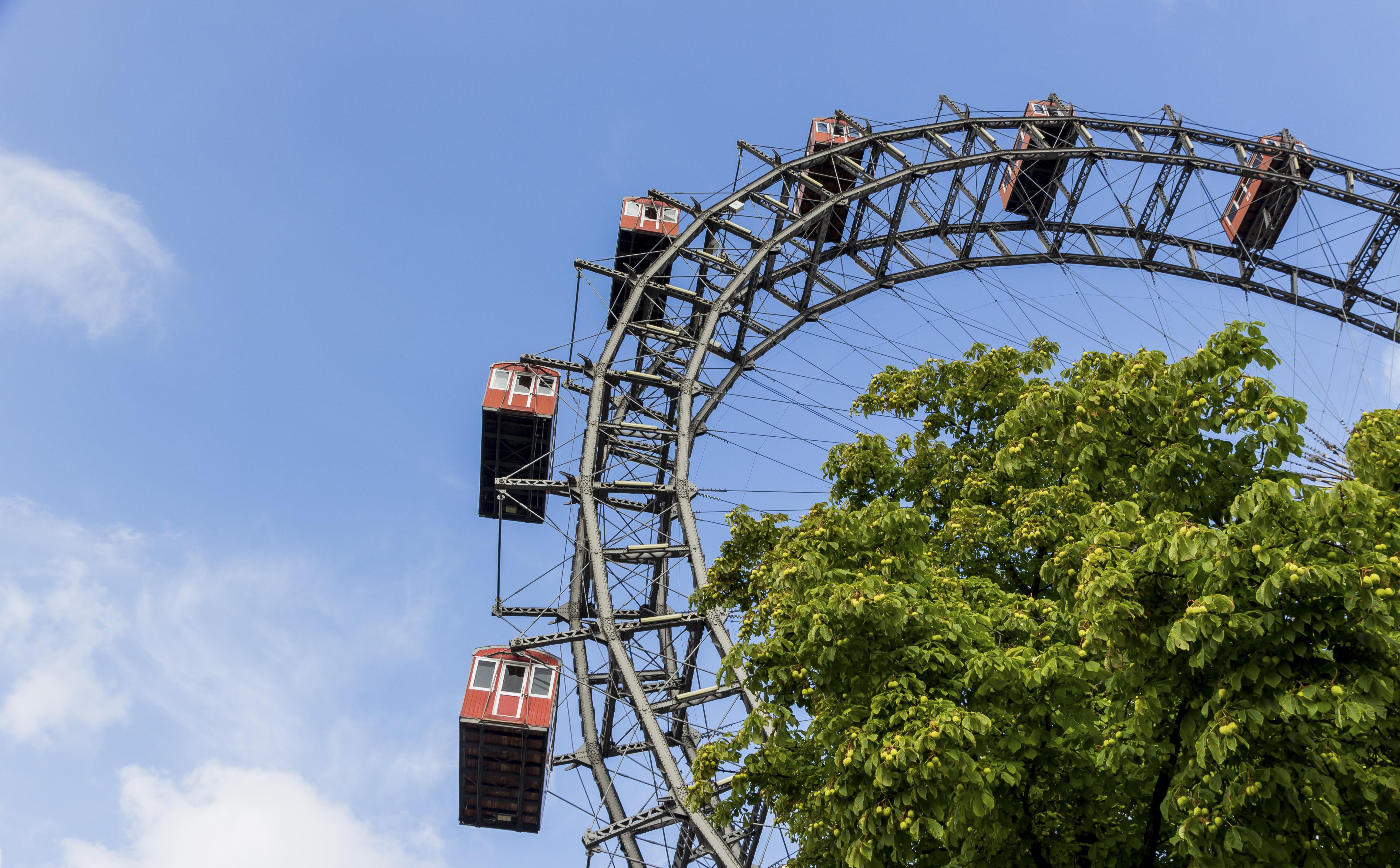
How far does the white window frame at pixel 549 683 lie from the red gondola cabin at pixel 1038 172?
62.4 feet

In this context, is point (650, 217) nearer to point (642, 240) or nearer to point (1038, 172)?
point (642, 240)

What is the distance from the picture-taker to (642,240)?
103 ft

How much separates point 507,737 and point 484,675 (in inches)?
57.2

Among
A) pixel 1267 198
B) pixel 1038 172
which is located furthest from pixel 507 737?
pixel 1267 198

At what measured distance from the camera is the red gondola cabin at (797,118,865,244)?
32.2 m

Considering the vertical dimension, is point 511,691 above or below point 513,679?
below

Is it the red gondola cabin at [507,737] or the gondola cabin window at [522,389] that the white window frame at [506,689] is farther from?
the gondola cabin window at [522,389]

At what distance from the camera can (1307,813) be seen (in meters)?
8.22

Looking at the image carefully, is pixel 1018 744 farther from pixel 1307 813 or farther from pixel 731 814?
pixel 731 814

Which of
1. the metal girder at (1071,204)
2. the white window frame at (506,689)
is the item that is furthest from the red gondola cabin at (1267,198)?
the white window frame at (506,689)

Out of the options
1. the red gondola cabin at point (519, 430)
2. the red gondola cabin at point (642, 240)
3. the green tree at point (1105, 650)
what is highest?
the red gondola cabin at point (642, 240)

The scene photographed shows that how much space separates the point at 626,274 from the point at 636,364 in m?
2.36

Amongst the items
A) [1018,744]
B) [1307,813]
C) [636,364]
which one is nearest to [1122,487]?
[1018,744]

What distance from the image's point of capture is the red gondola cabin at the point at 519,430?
2747 cm
